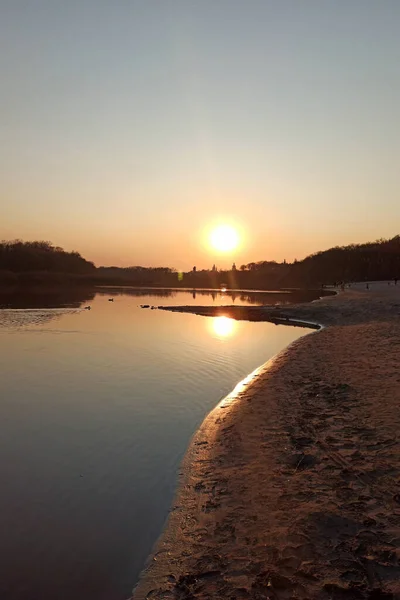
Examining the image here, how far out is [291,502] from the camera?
6.54 metres

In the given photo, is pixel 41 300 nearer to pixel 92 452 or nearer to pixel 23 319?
pixel 23 319

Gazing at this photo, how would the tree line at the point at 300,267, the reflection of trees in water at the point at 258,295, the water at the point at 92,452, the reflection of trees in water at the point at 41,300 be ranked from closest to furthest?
the water at the point at 92,452, the reflection of trees in water at the point at 41,300, the reflection of trees in water at the point at 258,295, the tree line at the point at 300,267

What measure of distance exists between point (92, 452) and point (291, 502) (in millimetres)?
4885

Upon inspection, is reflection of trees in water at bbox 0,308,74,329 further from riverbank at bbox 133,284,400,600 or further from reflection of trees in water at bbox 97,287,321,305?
reflection of trees in water at bbox 97,287,321,305

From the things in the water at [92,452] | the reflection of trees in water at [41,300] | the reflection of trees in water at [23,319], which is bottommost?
the water at [92,452]

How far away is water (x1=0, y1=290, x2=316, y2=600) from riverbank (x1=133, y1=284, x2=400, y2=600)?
58cm

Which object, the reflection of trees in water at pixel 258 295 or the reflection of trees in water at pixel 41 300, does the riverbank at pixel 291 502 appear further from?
the reflection of trees in water at pixel 258 295

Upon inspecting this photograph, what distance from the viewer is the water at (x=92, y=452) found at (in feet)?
18.9

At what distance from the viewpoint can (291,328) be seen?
35562mm

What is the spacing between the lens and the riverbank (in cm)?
489

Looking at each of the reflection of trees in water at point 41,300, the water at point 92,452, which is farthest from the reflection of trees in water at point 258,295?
the water at point 92,452

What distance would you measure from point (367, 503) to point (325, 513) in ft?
2.15

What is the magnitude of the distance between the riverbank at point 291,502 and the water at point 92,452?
0.58 meters

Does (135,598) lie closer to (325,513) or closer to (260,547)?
(260,547)
